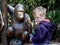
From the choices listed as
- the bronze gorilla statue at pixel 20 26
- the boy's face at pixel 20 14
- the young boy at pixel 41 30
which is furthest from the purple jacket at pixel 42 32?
the boy's face at pixel 20 14

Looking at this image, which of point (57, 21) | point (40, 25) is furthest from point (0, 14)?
point (57, 21)

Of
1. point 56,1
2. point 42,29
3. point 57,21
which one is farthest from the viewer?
point 56,1

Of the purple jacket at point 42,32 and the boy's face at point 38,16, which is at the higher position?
the boy's face at point 38,16

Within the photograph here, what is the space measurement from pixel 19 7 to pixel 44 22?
1.32ft

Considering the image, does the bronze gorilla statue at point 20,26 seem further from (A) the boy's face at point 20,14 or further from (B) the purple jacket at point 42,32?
(B) the purple jacket at point 42,32

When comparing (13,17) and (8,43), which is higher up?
(13,17)

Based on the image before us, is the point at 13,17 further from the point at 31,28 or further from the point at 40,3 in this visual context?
the point at 40,3

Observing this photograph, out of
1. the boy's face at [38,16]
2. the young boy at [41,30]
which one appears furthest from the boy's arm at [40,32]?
the boy's face at [38,16]

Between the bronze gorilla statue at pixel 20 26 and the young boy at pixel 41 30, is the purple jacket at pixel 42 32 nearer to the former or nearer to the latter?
the young boy at pixel 41 30

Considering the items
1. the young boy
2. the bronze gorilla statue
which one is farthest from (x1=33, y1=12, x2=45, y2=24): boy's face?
the bronze gorilla statue

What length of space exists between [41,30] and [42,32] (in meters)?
0.03

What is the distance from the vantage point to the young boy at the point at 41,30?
15.7ft

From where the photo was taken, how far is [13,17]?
4.94 metres

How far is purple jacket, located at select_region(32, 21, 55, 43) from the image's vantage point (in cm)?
478
